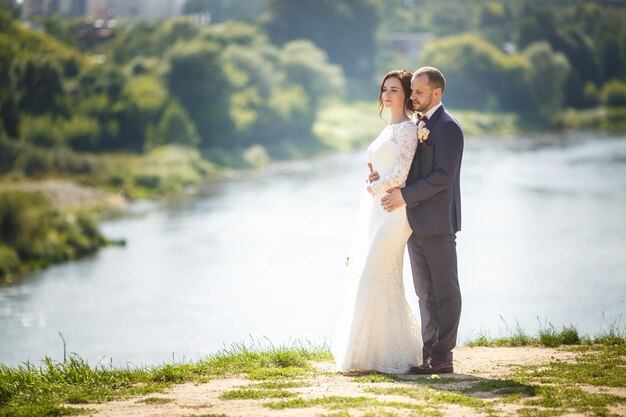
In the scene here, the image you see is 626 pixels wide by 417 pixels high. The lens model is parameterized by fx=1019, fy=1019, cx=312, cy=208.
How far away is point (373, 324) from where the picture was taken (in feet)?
23.0

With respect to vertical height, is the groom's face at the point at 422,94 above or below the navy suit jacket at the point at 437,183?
above

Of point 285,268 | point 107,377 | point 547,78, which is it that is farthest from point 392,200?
point 547,78

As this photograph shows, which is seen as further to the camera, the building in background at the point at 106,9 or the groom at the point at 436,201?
the building in background at the point at 106,9

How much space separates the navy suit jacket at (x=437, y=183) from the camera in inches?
268

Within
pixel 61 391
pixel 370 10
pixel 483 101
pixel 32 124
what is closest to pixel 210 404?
pixel 61 391

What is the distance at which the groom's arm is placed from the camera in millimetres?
6797

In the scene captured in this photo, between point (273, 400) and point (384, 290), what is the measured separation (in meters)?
1.29

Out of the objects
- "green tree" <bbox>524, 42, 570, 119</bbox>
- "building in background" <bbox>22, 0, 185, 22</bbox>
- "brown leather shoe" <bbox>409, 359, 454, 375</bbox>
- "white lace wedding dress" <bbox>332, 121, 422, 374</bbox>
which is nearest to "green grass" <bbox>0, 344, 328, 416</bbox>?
"white lace wedding dress" <bbox>332, 121, 422, 374</bbox>

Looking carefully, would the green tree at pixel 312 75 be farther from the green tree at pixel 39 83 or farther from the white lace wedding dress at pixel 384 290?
the white lace wedding dress at pixel 384 290

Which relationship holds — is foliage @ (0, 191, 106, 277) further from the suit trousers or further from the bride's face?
the suit trousers

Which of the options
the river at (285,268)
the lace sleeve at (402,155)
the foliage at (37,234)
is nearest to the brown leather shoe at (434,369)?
the lace sleeve at (402,155)

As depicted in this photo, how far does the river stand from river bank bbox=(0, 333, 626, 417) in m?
11.6

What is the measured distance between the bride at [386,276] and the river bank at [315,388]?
219 mm

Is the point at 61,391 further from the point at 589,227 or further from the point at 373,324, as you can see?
the point at 589,227
